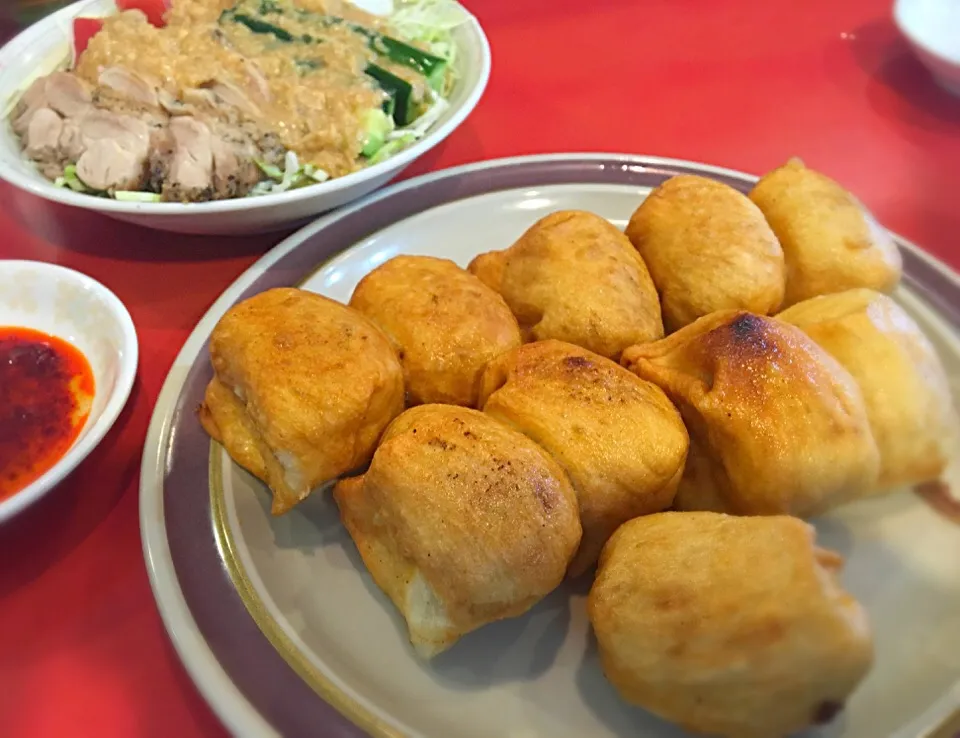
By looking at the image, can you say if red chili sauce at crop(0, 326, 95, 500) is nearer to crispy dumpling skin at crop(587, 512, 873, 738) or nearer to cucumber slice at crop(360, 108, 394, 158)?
cucumber slice at crop(360, 108, 394, 158)

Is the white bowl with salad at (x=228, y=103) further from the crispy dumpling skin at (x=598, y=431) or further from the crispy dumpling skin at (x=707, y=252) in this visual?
the crispy dumpling skin at (x=598, y=431)

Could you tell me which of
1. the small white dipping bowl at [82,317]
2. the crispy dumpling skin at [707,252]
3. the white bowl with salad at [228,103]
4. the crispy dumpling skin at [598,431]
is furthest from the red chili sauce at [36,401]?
the crispy dumpling skin at [707,252]

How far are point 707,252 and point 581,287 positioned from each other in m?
0.25

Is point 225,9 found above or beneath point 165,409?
above

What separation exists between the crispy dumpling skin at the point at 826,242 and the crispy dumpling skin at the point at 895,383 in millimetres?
127

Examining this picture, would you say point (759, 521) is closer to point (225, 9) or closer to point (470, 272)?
point (470, 272)

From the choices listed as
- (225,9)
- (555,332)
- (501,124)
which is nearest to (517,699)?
(555,332)

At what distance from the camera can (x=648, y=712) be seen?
3.36ft

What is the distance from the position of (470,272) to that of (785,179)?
0.67 metres

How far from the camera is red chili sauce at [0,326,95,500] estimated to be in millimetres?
1374

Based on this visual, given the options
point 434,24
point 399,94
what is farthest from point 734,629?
point 434,24

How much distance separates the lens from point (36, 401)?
4.90 ft

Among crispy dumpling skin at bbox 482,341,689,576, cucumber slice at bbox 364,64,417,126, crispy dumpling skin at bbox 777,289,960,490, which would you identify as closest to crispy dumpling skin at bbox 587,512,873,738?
crispy dumpling skin at bbox 482,341,689,576

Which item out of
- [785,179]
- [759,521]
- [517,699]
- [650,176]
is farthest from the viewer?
[650,176]
